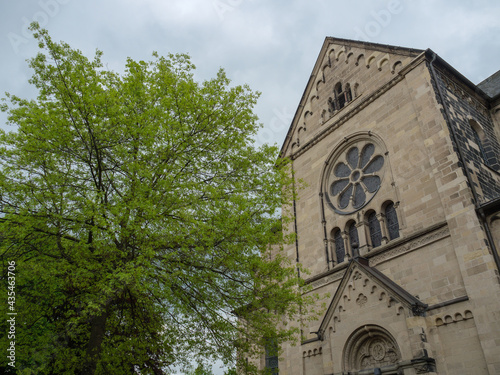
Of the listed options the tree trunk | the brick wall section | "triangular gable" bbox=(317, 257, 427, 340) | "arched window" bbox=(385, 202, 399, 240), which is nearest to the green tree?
the tree trunk

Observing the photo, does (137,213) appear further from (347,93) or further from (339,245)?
(347,93)

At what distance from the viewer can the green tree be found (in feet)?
29.1

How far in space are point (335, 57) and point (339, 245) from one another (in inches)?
411

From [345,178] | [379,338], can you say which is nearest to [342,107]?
[345,178]

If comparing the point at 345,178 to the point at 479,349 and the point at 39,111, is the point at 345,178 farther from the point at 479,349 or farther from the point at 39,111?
the point at 39,111

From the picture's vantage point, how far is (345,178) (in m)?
16.8

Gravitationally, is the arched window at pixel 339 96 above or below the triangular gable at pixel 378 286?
above

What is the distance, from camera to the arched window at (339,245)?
15.5 meters

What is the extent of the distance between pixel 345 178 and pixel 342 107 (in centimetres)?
393

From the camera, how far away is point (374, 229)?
1458cm

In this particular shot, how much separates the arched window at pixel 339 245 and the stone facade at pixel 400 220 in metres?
0.05

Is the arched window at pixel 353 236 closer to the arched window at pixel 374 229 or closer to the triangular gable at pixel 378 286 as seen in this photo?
the arched window at pixel 374 229

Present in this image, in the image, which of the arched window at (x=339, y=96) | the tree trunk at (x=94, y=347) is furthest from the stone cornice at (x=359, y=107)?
the tree trunk at (x=94, y=347)

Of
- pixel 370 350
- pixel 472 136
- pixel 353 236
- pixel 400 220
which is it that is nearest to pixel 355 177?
pixel 353 236
